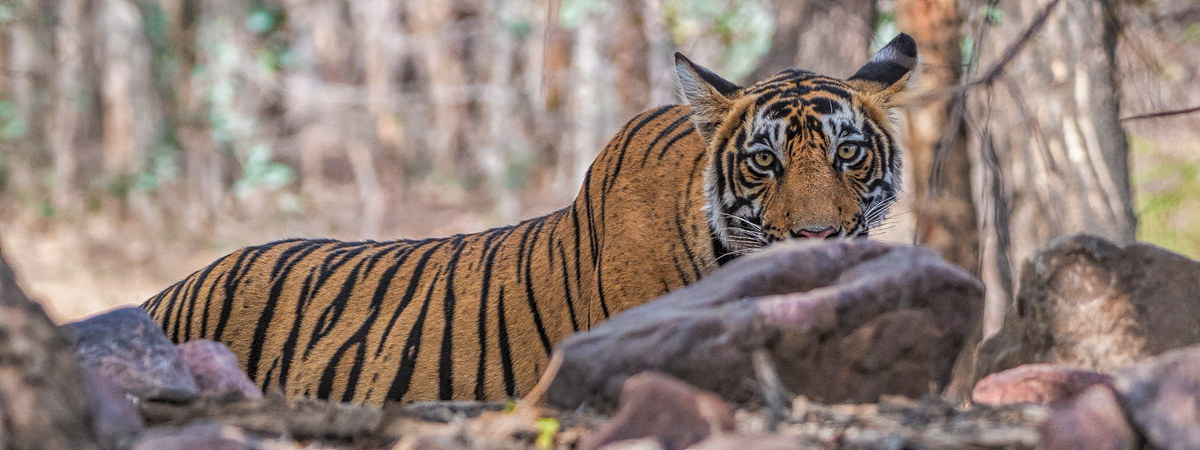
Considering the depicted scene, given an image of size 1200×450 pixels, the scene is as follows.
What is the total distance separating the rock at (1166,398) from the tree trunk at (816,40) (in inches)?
202

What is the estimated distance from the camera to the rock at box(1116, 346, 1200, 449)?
2.06 metres

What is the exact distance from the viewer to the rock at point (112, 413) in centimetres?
210

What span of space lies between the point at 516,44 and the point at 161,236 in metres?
8.06

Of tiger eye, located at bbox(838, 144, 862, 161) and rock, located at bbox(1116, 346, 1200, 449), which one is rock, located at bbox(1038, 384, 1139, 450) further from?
tiger eye, located at bbox(838, 144, 862, 161)

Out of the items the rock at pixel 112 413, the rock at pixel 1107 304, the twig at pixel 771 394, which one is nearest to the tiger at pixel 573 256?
the rock at pixel 1107 304

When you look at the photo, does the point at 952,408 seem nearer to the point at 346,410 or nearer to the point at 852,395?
the point at 852,395

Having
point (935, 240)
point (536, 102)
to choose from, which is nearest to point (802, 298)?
point (935, 240)

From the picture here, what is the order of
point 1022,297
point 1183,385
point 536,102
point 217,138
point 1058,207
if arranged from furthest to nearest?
point 536,102, point 217,138, point 1058,207, point 1022,297, point 1183,385

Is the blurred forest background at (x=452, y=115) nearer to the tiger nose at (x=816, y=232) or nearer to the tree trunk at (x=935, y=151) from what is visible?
the tree trunk at (x=935, y=151)

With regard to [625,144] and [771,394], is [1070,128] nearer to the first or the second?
[625,144]

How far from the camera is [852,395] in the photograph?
8.47 feet

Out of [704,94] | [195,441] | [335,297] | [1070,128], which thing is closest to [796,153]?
[704,94]

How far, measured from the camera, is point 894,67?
13.5 ft

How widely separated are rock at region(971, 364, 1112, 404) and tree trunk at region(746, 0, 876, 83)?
179 inches
